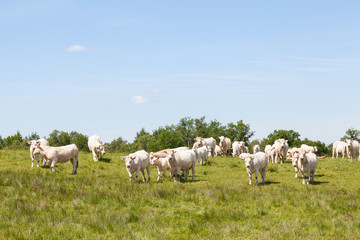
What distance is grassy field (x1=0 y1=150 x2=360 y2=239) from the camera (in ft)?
39.0

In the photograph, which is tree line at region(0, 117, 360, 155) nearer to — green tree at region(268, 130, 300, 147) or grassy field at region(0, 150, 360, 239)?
green tree at region(268, 130, 300, 147)

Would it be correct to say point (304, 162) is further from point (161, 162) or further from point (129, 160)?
point (129, 160)

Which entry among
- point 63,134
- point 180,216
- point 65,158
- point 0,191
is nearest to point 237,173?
point 65,158

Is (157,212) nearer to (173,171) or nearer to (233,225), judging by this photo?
(233,225)

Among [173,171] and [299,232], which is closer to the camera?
[299,232]

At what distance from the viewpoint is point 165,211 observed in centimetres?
1453

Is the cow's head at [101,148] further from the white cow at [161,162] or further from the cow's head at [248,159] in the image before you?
the cow's head at [248,159]

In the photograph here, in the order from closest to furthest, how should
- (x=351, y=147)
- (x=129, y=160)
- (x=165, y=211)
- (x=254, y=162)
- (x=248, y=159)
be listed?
1. (x=165, y=211)
2. (x=129, y=160)
3. (x=248, y=159)
4. (x=254, y=162)
5. (x=351, y=147)

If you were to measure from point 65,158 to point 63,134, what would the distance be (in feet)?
316

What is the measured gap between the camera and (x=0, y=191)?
1617 cm

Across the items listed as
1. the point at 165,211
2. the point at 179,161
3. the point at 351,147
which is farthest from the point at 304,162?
the point at 351,147

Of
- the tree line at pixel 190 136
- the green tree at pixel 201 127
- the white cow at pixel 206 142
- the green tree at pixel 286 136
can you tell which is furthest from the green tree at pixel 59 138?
the white cow at pixel 206 142

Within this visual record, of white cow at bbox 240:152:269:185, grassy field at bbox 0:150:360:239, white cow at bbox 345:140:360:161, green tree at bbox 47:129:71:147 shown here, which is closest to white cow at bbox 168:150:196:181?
grassy field at bbox 0:150:360:239

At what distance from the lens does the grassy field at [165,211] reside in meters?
11.9
